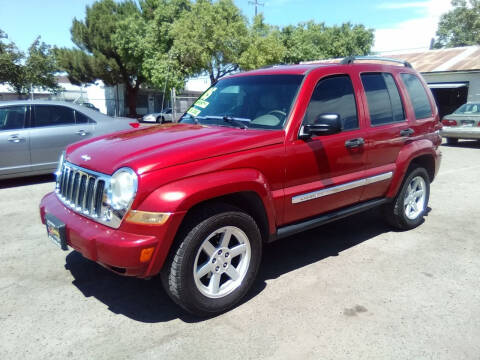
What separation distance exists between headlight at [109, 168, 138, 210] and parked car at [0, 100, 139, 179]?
4.41m

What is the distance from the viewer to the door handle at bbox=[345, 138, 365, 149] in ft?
12.9

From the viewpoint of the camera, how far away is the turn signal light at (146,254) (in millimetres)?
2729

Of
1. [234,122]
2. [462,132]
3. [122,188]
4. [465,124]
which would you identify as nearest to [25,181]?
[234,122]

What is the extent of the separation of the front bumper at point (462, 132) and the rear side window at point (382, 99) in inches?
433

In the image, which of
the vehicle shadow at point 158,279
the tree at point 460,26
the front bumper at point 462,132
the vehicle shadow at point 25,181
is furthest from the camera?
the tree at point 460,26

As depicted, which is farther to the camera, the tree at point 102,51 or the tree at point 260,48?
the tree at point 102,51

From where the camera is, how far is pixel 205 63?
2875 cm

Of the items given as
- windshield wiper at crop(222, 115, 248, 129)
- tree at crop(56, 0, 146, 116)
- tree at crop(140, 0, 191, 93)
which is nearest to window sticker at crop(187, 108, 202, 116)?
windshield wiper at crop(222, 115, 248, 129)

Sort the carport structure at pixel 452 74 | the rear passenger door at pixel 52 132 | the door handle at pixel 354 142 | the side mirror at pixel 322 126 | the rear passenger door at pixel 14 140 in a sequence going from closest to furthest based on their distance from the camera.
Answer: the side mirror at pixel 322 126 → the door handle at pixel 354 142 → the rear passenger door at pixel 14 140 → the rear passenger door at pixel 52 132 → the carport structure at pixel 452 74

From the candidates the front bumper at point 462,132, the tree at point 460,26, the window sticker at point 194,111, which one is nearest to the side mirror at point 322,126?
the window sticker at point 194,111

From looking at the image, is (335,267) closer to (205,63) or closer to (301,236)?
(301,236)

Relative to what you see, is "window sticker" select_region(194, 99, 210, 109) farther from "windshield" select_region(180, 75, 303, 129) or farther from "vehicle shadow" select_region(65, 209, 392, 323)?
"vehicle shadow" select_region(65, 209, 392, 323)

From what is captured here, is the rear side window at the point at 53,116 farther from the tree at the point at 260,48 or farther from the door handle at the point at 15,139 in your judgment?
the tree at the point at 260,48

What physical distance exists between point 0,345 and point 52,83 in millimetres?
28813
